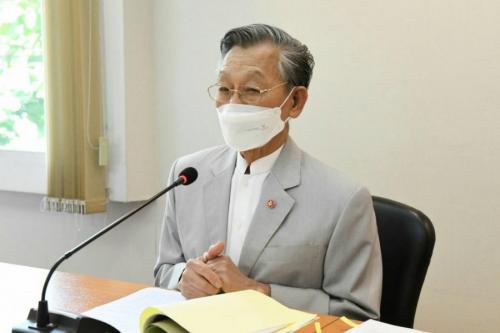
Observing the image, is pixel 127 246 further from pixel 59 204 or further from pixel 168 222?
pixel 168 222

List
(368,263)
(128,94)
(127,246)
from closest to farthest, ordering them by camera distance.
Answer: (368,263) → (128,94) → (127,246)

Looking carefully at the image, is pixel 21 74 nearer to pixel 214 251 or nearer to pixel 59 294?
pixel 59 294

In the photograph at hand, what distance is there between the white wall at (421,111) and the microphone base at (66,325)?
59.1 inches

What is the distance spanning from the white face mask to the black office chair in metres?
0.38

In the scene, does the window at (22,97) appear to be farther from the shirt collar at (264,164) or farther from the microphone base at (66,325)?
the microphone base at (66,325)

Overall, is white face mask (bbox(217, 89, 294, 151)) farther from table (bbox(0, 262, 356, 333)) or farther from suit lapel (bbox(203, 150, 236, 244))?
table (bbox(0, 262, 356, 333))

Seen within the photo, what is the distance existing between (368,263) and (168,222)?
0.61m

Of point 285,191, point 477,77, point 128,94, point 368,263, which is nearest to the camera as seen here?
point 368,263

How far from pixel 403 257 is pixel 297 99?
20.1 inches

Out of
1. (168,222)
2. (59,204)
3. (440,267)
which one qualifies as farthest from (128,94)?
(440,267)

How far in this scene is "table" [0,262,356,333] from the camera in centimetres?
138

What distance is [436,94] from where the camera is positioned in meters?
2.25

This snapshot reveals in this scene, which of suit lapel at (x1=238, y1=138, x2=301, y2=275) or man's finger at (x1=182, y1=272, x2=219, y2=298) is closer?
man's finger at (x1=182, y1=272, x2=219, y2=298)

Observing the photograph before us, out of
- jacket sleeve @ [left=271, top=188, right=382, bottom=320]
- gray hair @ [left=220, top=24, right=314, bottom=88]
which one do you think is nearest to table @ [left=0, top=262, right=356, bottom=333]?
jacket sleeve @ [left=271, top=188, right=382, bottom=320]
